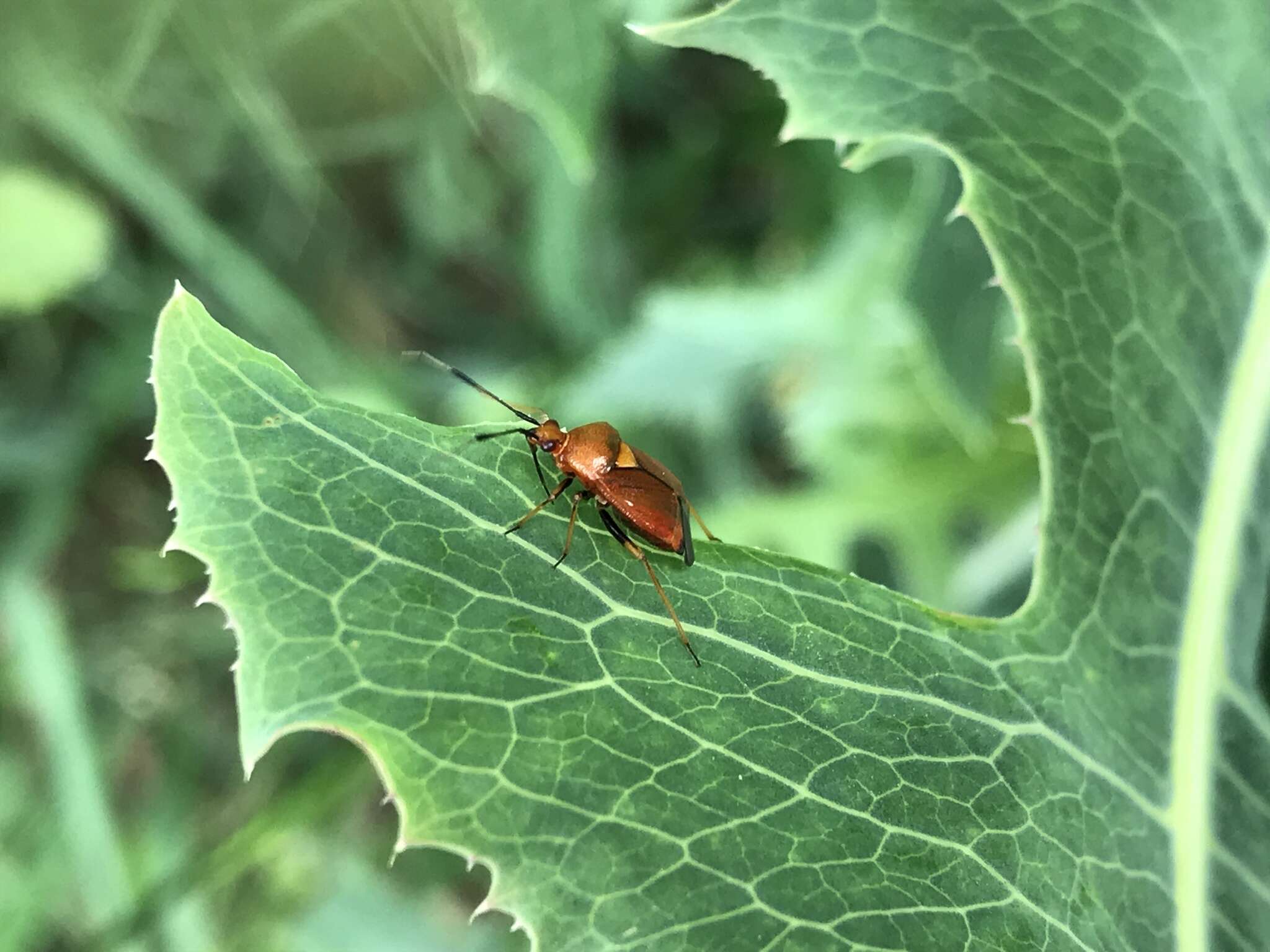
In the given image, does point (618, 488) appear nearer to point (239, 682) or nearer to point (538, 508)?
point (538, 508)

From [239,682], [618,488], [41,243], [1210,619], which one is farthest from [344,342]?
[1210,619]

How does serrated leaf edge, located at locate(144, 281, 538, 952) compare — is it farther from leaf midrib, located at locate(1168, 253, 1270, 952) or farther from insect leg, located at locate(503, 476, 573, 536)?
leaf midrib, located at locate(1168, 253, 1270, 952)

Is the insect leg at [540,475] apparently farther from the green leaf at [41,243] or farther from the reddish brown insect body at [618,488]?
the green leaf at [41,243]

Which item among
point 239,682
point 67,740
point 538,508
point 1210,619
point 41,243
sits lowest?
point 67,740

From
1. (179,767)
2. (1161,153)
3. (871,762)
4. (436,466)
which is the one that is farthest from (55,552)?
(1161,153)

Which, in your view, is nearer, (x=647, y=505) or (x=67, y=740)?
(x=647, y=505)

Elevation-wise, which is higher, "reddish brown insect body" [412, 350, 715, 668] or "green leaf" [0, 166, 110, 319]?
"reddish brown insect body" [412, 350, 715, 668]

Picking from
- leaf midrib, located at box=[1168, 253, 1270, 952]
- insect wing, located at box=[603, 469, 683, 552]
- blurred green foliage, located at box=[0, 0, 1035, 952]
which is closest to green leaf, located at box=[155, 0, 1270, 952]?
leaf midrib, located at box=[1168, 253, 1270, 952]
